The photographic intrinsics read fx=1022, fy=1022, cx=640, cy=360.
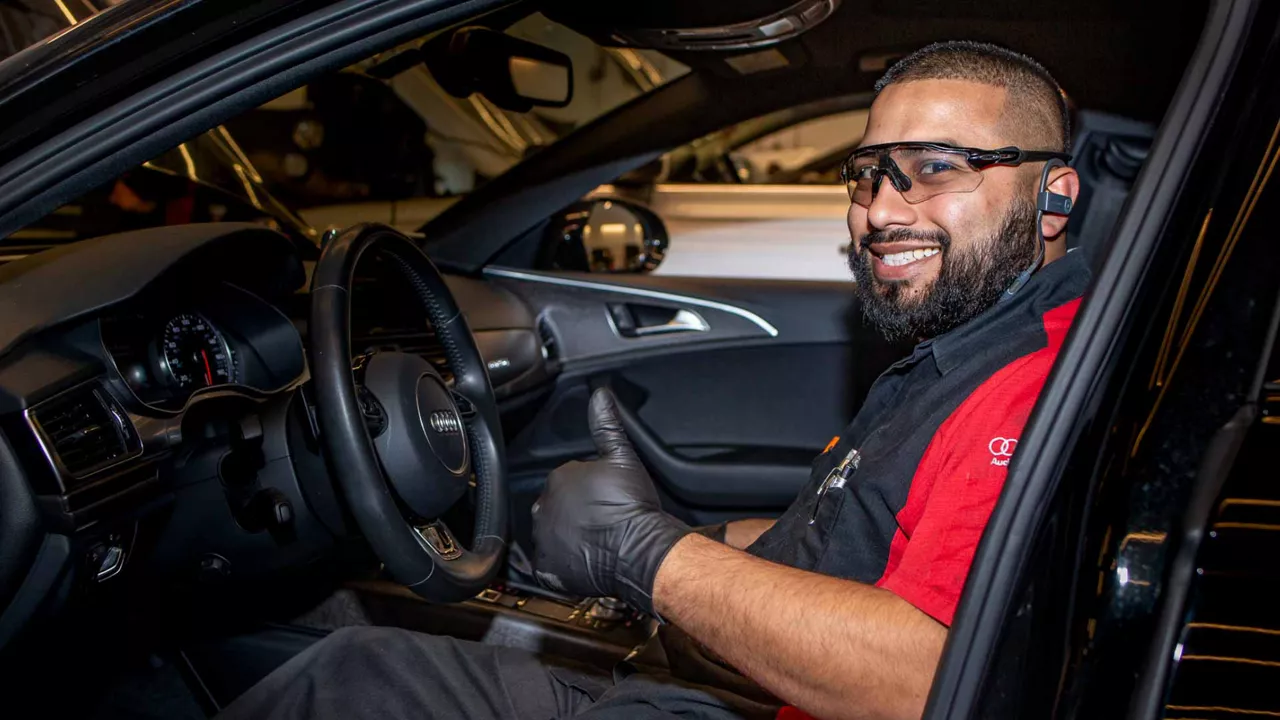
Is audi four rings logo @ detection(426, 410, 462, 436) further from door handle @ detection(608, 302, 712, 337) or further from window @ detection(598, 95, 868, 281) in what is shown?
window @ detection(598, 95, 868, 281)

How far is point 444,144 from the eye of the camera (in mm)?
4055

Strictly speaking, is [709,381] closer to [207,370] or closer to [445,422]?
[445,422]

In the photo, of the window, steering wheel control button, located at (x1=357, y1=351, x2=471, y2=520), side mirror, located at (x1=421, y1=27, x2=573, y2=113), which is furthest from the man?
the window

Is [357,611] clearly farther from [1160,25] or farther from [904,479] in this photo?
[1160,25]

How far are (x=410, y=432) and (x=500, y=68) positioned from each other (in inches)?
30.5

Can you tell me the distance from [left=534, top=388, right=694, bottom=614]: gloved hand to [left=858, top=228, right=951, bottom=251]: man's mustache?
1.55ft

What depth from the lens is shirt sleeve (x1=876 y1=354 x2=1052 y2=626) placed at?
1062 millimetres

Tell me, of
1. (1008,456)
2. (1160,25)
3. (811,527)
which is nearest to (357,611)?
(811,527)

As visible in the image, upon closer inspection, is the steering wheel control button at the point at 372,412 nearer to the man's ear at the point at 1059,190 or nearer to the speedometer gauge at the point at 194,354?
the speedometer gauge at the point at 194,354

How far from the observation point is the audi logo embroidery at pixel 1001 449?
1.09m

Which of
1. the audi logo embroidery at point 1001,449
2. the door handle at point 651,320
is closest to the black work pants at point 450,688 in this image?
the audi logo embroidery at point 1001,449

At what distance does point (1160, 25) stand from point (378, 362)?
143cm

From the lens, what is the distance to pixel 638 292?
2.70m

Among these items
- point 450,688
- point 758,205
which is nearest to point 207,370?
point 450,688
